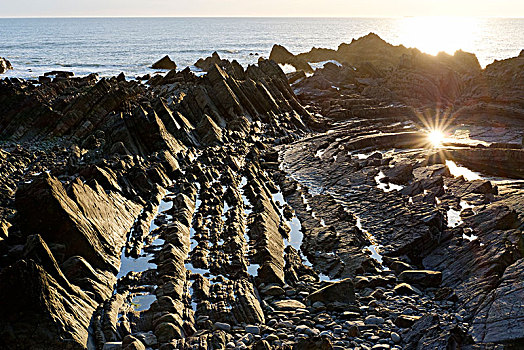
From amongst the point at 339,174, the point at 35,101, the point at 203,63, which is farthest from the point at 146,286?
the point at 203,63

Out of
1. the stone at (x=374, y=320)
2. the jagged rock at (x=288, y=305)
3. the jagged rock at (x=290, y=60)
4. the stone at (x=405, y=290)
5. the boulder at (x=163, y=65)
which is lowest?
the stone at (x=374, y=320)

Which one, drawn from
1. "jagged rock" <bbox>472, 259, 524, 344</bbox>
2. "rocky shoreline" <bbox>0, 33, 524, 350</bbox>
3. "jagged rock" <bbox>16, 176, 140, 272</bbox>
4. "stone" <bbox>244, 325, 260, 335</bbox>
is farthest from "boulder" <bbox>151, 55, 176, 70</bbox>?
"jagged rock" <bbox>472, 259, 524, 344</bbox>

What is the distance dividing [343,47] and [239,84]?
65714 mm

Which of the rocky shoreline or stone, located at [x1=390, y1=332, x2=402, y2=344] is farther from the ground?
the rocky shoreline

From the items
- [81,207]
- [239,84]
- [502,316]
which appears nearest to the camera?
[502,316]

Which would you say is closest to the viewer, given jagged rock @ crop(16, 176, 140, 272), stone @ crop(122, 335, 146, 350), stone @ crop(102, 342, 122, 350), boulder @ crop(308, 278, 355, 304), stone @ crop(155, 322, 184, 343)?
stone @ crop(122, 335, 146, 350)

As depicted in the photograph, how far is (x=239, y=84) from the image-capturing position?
48.6m

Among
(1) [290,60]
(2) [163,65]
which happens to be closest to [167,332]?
(1) [290,60]

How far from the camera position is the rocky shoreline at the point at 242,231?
41.8 feet

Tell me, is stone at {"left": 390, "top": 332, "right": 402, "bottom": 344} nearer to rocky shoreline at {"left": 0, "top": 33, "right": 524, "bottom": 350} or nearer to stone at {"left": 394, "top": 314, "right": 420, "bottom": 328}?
rocky shoreline at {"left": 0, "top": 33, "right": 524, "bottom": 350}

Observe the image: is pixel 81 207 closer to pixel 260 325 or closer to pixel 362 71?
pixel 260 325

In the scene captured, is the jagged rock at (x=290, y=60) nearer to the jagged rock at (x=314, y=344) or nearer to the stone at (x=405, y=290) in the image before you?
the stone at (x=405, y=290)

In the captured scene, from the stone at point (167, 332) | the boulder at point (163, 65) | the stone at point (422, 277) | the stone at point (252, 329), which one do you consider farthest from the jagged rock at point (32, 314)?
the boulder at point (163, 65)

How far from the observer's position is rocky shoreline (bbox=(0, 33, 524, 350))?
12.7 m
